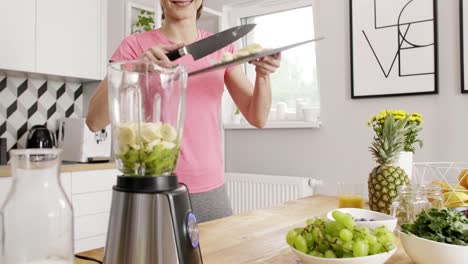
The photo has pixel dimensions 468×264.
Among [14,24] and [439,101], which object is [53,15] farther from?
[439,101]

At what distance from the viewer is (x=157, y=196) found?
2.18 feet

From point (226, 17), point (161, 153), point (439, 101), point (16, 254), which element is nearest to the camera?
point (16, 254)

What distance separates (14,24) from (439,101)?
8.08 ft

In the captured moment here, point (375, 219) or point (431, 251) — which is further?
point (375, 219)

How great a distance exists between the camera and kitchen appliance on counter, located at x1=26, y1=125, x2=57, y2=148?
2.69 meters

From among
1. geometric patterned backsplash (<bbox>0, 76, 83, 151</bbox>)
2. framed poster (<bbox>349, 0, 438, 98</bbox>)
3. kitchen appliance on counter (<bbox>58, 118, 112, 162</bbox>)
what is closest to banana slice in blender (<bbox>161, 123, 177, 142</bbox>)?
framed poster (<bbox>349, 0, 438, 98</bbox>)

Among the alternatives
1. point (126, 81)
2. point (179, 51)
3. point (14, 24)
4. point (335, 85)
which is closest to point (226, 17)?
point (335, 85)

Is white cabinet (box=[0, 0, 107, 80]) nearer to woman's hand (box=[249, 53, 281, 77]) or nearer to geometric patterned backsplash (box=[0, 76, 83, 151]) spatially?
geometric patterned backsplash (box=[0, 76, 83, 151])

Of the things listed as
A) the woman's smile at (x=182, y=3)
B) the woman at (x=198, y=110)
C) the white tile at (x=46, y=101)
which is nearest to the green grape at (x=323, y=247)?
the woman at (x=198, y=110)

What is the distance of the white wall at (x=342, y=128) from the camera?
87.5 inches

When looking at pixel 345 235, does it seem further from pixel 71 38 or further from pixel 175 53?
pixel 71 38

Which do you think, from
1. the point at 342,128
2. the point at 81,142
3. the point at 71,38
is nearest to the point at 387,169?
the point at 342,128

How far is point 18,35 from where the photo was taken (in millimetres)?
2521

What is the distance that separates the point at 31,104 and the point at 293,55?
1846 mm
